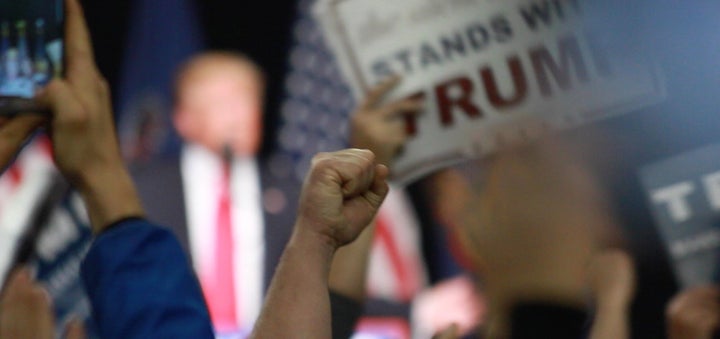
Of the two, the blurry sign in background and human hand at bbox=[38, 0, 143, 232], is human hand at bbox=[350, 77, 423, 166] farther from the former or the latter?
human hand at bbox=[38, 0, 143, 232]

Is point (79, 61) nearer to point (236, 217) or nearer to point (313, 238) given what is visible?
point (313, 238)

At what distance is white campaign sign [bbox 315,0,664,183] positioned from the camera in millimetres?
1149

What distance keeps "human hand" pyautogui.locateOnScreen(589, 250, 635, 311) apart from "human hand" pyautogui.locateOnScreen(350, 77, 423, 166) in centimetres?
29

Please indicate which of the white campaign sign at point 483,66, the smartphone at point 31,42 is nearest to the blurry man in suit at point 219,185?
the white campaign sign at point 483,66

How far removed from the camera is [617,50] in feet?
3.75

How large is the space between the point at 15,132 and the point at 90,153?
8 centimetres

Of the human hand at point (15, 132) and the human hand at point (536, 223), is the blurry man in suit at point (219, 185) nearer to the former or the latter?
the human hand at point (536, 223)

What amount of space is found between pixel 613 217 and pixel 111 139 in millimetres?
584

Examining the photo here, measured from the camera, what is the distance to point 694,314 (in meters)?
1.09

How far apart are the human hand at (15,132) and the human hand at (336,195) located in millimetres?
262

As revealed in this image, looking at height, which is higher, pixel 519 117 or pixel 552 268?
pixel 519 117

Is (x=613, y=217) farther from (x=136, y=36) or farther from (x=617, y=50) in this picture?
(x=136, y=36)

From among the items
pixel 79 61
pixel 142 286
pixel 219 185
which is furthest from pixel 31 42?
pixel 142 286

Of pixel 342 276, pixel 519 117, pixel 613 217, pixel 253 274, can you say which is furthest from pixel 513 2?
pixel 253 274
